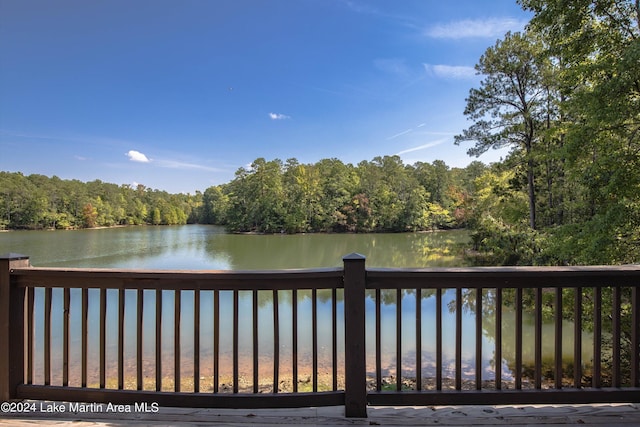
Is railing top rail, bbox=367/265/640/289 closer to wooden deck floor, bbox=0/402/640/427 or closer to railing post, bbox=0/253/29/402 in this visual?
wooden deck floor, bbox=0/402/640/427

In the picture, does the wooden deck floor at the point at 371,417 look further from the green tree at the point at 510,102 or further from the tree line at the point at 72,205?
the tree line at the point at 72,205

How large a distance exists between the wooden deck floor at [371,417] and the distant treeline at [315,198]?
119ft

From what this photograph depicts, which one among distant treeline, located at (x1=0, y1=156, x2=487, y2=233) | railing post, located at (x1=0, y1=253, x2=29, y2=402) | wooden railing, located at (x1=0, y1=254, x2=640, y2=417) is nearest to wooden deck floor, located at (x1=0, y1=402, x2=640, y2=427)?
wooden railing, located at (x1=0, y1=254, x2=640, y2=417)

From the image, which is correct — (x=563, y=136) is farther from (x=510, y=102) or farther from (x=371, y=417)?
(x=371, y=417)

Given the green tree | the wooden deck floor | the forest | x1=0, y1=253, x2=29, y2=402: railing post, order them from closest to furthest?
1. the wooden deck floor
2. x1=0, y1=253, x2=29, y2=402: railing post
3. the forest
4. the green tree

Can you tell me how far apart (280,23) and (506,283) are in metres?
11.2

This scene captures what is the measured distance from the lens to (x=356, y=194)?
40.5 metres

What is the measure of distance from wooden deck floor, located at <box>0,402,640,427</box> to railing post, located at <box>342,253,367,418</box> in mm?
80

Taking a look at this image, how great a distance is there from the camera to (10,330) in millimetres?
1738

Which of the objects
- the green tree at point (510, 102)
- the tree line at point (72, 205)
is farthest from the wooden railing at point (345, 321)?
the tree line at point (72, 205)

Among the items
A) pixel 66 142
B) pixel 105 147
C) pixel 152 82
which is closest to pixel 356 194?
pixel 152 82

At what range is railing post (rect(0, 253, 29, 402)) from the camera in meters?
1.73

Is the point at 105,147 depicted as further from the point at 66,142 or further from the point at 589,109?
the point at 589,109

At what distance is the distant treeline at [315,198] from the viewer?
39406mm
